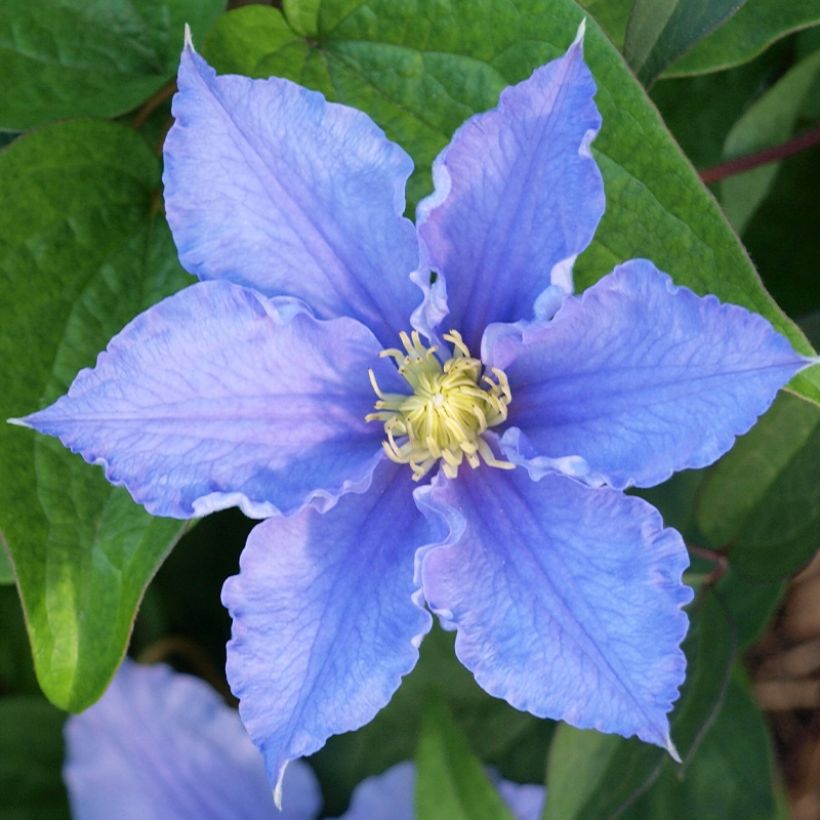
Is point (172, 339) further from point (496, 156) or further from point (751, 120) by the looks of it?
point (751, 120)

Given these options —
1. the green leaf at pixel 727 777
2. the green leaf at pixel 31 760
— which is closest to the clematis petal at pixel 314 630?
the green leaf at pixel 727 777

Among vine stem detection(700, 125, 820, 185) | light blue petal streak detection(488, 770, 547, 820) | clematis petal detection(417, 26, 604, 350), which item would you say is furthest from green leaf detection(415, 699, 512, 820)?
vine stem detection(700, 125, 820, 185)

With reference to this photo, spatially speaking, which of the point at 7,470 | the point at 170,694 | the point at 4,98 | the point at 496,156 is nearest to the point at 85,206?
the point at 4,98

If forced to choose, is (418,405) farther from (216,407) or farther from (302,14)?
(302,14)

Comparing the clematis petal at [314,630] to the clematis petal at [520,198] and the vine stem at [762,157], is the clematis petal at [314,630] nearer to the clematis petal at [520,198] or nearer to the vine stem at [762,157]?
the clematis petal at [520,198]

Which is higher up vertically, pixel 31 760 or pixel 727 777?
pixel 727 777

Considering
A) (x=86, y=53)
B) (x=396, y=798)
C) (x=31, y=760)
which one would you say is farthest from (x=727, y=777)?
(x=86, y=53)
